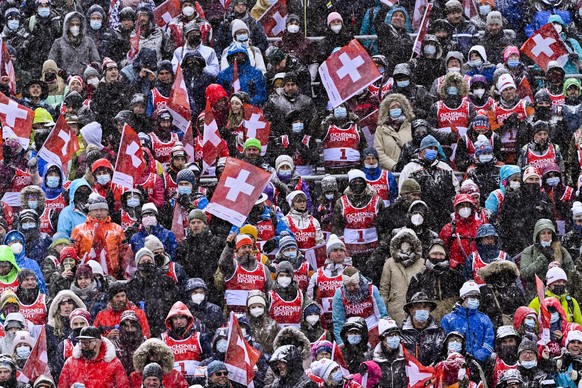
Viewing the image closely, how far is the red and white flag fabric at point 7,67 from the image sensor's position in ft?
96.3

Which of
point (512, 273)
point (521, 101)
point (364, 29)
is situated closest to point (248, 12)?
point (364, 29)

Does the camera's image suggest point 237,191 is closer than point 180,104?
Yes

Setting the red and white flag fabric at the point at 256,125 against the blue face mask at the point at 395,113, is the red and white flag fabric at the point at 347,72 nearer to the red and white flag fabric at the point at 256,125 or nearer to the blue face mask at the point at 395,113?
the blue face mask at the point at 395,113

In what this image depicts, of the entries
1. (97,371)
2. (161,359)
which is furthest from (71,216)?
(161,359)

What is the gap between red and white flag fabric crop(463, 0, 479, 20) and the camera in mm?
30766

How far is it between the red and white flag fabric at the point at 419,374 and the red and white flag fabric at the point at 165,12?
936 centimetres

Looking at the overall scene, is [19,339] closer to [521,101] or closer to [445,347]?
[445,347]

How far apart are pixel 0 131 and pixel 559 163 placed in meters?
6.99

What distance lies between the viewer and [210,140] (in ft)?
88.9

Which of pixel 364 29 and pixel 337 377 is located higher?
pixel 337 377

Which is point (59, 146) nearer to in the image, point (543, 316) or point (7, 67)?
point (7, 67)

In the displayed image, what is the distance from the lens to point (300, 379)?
74.7 feet

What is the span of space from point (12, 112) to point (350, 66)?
4.30 meters


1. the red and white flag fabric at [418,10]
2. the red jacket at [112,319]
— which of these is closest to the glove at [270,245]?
the red jacket at [112,319]
